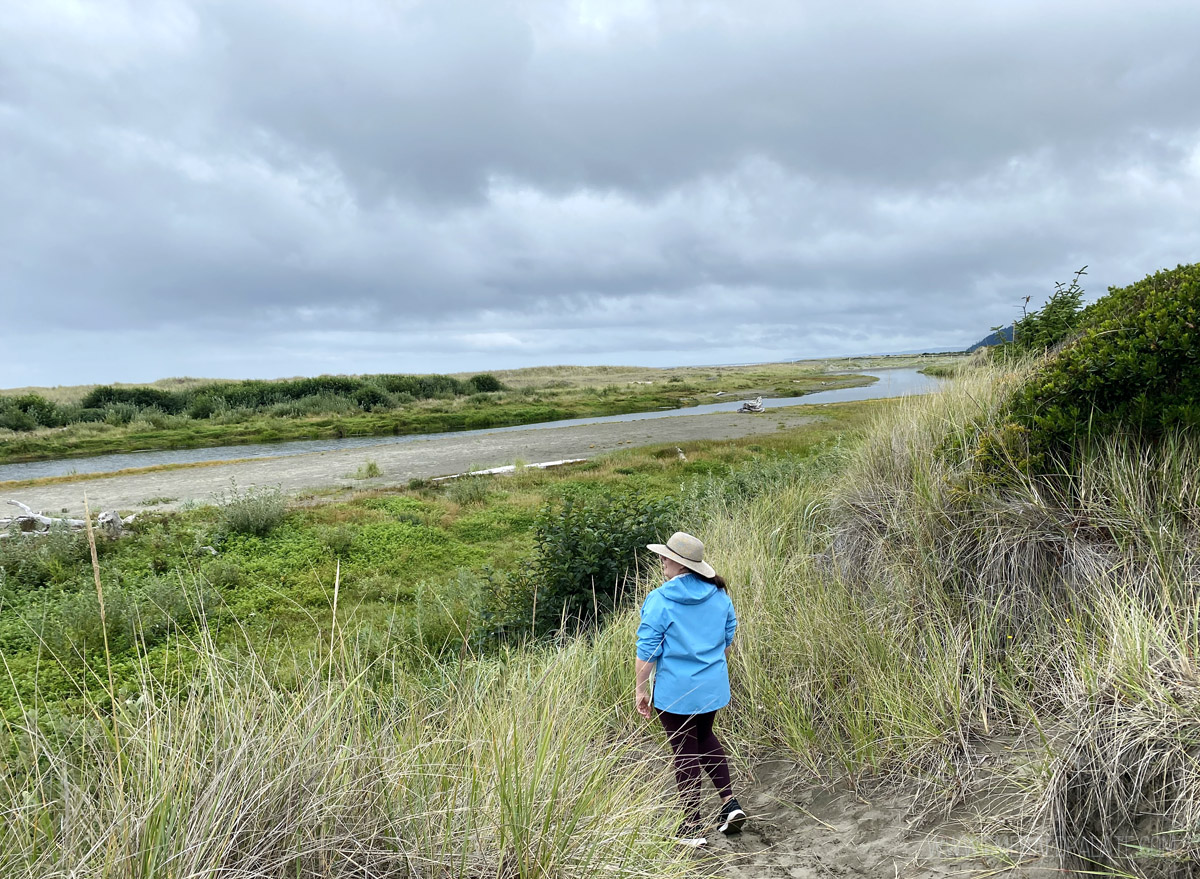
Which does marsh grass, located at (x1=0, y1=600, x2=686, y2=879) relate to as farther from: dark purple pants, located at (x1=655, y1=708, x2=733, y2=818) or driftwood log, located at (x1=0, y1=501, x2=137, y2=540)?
driftwood log, located at (x1=0, y1=501, x2=137, y2=540)

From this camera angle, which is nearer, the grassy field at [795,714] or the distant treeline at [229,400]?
the grassy field at [795,714]

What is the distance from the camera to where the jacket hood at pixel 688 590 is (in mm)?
3875

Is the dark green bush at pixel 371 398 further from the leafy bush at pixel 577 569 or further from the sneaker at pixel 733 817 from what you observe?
the sneaker at pixel 733 817

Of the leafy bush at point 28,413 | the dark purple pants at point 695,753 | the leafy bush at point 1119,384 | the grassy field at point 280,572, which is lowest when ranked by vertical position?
the grassy field at point 280,572

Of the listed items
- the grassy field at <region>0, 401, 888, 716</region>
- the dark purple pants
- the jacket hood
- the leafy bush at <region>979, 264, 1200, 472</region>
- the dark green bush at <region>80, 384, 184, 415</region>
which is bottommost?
the grassy field at <region>0, 401, 888, 716</region>

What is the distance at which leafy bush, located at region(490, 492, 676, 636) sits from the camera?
7.57 meters

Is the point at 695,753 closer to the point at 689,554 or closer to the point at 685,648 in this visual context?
the point at 685,648

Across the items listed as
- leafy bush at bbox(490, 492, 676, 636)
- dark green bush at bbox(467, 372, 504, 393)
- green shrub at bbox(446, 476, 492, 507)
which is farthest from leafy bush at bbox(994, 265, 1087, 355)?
dark green bush at bbox(467, 372, 504, 393)

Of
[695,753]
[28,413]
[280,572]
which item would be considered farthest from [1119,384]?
[28,413]

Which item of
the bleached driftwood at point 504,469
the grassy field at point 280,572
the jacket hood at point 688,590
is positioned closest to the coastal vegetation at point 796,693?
the grassy field at point 280,572

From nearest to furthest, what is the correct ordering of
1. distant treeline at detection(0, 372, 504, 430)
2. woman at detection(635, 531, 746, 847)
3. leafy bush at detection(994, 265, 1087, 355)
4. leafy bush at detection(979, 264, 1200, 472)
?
woman at detection(635, 531, 746, 847) → leafy bush at detection(979, 264, 1200, 472) → leafy bush at detection(994, 265, 1087, 355) → distant treeline at detection(0, 372, 504, 430)

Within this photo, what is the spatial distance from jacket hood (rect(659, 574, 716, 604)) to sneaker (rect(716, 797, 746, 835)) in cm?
108

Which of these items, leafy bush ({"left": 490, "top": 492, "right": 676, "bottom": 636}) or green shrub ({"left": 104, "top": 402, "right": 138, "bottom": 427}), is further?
green shrub ({"left": 104, "top": 402, "right": 138, "bottom": 427})

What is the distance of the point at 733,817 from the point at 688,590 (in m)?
1.20
